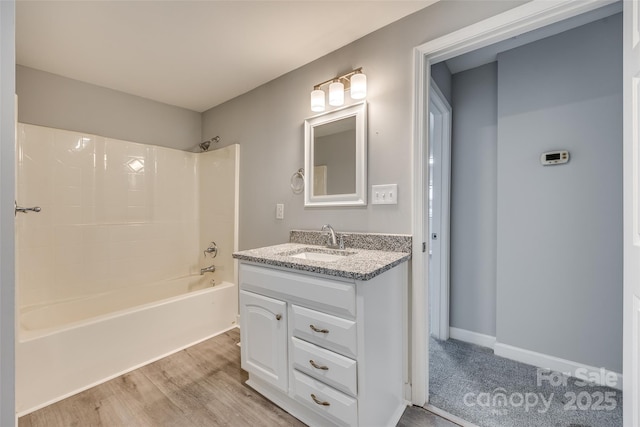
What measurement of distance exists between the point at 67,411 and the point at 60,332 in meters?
0.44

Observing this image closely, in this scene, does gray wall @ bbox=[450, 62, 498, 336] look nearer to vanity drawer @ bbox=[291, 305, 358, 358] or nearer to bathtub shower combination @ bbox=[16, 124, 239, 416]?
vanity drawer @ bbox=[291, 305, 358, 358]

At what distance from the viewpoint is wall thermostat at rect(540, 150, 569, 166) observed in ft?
5.78

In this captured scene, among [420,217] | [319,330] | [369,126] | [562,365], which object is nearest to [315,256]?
[319,330]

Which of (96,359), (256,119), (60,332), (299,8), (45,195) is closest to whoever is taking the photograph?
(299,8)

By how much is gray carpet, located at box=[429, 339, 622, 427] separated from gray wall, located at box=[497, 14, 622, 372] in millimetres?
199

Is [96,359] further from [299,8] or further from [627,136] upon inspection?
[627,136]

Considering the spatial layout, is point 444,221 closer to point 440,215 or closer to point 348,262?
point 440,215

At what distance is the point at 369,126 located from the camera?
1732 mm

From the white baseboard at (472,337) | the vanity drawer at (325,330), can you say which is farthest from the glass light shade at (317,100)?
the white baseboard at (472,337)

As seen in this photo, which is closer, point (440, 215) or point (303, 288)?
point (303, 288)

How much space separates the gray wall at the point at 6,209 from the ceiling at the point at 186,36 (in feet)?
3.78

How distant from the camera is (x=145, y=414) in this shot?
1463 millimetres

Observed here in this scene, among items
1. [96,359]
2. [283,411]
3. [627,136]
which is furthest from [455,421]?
[96,359]

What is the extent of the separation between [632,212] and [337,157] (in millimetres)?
1422
